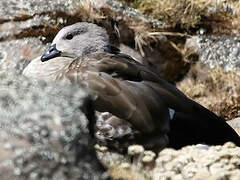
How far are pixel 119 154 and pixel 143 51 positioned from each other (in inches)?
111

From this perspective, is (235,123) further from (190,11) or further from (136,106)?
(136,106)

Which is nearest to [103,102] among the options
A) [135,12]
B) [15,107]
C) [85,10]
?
[15,107]

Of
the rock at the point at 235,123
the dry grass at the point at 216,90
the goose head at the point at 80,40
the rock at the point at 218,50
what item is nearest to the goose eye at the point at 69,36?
the goose head at the point at 80,40

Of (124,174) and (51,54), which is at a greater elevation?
(124,174)

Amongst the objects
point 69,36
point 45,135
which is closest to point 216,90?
point 69,36

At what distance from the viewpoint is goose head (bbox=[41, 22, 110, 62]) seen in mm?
5559

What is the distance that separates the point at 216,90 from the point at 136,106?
8.88 feet

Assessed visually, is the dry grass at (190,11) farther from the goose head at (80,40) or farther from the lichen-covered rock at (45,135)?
the lichen-covered rock at (45,135)

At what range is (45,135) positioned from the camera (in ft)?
9.72

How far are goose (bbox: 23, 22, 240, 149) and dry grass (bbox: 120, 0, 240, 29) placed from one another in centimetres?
216

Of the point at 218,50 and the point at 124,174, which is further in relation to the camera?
the point at 218,50

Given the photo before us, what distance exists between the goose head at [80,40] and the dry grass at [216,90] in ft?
4.64

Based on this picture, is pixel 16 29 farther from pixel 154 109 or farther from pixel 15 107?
pixel 15 107

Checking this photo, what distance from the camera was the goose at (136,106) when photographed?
166 inches
